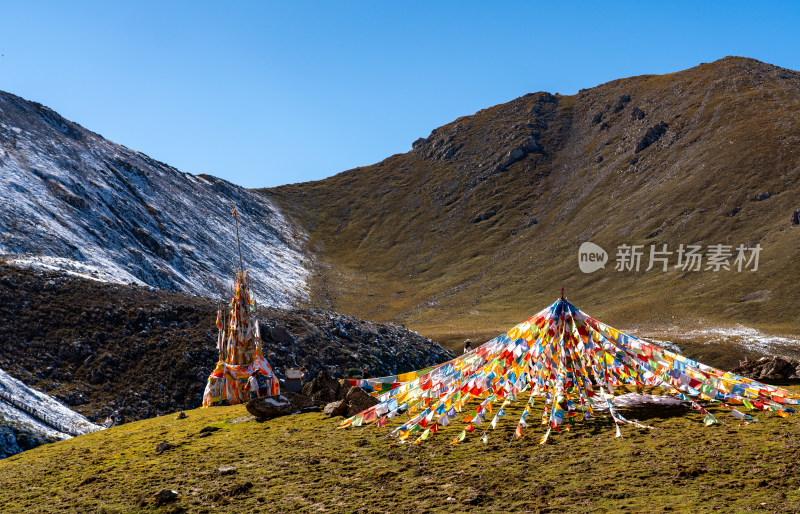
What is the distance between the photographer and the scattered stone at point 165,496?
47.2 feet

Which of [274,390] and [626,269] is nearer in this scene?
[274,390]

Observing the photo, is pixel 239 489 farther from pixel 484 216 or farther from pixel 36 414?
pixel 484 216

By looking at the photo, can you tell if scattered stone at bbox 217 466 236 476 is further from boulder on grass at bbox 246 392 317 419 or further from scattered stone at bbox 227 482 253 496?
boulder on grass at bbox 246 392 317 419

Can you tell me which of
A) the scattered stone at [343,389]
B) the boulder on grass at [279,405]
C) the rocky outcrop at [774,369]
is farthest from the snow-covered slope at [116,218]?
the rocky outcrop at [774,369]

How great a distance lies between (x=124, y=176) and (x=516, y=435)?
378 feet

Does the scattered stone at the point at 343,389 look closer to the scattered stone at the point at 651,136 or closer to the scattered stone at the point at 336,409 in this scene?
the scattered stone at the point at 336,409

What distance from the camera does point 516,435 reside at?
54.9ft

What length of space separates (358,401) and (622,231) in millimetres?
128206

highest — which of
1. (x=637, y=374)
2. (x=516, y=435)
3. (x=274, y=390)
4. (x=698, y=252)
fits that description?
(x=698, y=252)

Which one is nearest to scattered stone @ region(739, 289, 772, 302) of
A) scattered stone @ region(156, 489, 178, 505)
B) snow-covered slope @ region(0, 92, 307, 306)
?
snow-covered slope @ region(0, 92, 307, 306)

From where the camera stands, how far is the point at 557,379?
18.6 meters

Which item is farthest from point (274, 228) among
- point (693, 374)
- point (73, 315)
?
point (693, 374)

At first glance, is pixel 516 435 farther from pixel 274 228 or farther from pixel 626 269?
pixel 274 228

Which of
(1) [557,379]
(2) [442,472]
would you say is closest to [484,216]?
(1) [557,379]
